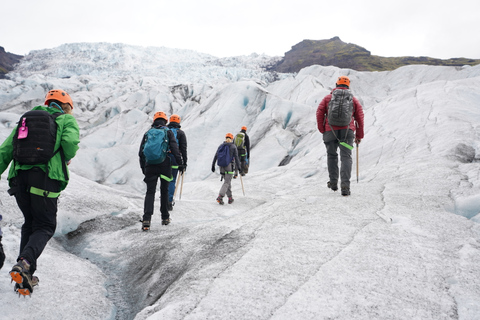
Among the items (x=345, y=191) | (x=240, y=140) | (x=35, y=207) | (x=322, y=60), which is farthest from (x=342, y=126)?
(x=322, y=60)

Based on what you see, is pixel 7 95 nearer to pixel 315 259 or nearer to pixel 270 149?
pixel 270 149

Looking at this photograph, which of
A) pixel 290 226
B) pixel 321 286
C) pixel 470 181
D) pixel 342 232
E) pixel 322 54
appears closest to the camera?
pixel 321 286

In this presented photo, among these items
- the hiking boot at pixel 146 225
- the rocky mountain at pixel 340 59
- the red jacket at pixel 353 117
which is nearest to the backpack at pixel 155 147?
the hiking boot at pixel 146 225

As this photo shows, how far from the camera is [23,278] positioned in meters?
2.73

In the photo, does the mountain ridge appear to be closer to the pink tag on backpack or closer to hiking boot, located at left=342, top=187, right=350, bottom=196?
hiking boot, located at left=342, top=187, right=350, bottom=196

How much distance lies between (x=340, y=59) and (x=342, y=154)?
86617mm

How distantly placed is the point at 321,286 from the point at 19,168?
3.09 meters

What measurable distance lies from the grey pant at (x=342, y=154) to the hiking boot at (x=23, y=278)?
4.87m

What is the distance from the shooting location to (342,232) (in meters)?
3.53

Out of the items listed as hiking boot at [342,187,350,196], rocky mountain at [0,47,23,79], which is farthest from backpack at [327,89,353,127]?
rocky mountain at [0,47,23,79]

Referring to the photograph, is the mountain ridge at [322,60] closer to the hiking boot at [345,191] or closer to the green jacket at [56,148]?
the hiking boot at [345,191]

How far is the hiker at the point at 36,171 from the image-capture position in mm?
2910

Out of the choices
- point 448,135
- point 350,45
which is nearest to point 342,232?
point 448,135

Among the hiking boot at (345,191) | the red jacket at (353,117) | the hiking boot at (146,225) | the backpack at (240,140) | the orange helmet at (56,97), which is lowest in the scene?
the hiking boot at (146,225)
